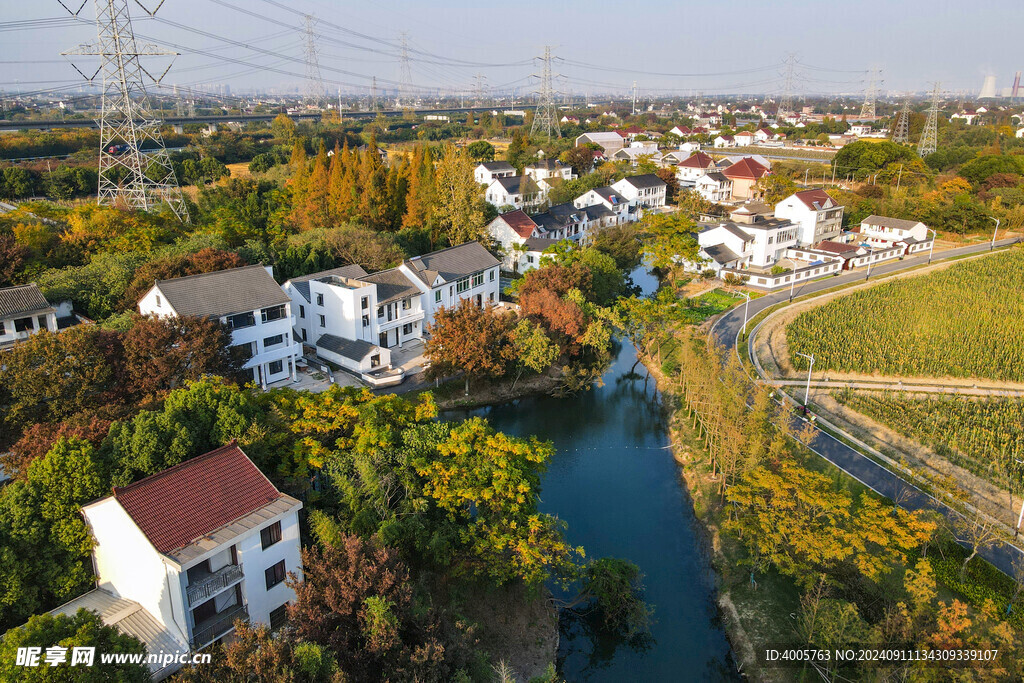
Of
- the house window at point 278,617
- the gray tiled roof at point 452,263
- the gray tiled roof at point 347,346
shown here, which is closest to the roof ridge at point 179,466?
the house window at point 278,617

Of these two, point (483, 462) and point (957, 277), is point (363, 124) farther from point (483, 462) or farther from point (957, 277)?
point (483, 462)

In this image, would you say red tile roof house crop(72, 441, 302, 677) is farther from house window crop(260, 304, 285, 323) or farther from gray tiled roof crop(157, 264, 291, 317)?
house window crop(260, 304, 285, 323)

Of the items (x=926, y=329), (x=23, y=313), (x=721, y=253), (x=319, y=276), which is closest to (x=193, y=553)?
(x=23, y=313)

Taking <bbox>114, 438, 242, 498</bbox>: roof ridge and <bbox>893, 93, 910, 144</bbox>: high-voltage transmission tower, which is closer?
<bbox>114, 438, 242, 498</bbox>: roof ridge

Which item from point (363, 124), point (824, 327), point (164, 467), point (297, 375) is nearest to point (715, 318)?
point (824, 327)

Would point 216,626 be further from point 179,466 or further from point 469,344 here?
point 469,344

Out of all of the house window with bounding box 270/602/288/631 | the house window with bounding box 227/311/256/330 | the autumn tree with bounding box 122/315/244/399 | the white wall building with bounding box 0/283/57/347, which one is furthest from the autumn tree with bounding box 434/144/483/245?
the house window with bounding box 270/602/288/631

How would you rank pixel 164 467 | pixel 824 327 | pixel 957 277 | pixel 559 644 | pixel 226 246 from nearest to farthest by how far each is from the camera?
pixel 164 467
pixel 559 644
pixel 226 246
pixel 824 327
pixel 957 277
